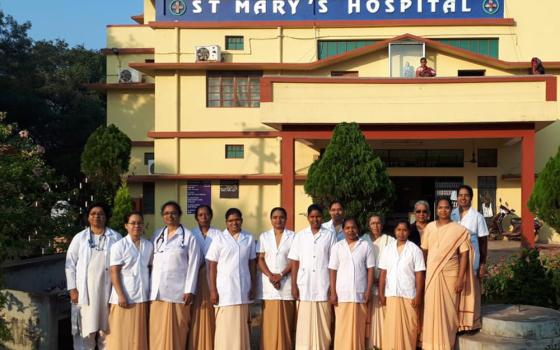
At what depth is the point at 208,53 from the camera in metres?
16.9

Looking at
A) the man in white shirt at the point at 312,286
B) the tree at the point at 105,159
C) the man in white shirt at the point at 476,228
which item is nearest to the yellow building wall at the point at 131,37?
the tree at the point at 105,159

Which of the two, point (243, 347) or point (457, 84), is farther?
point (457, 84)

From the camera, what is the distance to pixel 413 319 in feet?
19.7

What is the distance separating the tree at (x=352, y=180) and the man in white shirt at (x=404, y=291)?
387cm

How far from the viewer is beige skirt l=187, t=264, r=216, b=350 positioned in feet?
20.0

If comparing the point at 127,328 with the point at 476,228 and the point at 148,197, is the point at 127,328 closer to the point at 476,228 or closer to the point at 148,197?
the point at 476,228

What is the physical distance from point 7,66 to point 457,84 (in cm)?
2064

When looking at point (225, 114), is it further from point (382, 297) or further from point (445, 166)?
point (382, 297)

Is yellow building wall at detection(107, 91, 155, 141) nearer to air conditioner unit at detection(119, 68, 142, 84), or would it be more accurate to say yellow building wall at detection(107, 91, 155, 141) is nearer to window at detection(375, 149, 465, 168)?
air conditioner unit at detection(119, 68, 142, 84)

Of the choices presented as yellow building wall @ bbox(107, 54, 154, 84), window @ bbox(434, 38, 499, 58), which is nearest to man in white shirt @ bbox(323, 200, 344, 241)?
window @ bbox(434, 38, 499, 58)

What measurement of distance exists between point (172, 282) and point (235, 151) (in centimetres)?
1147

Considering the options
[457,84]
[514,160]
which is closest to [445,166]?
[514,160]

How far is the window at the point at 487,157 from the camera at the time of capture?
16.9m

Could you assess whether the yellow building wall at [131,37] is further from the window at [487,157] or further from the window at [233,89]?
the window at [487,157]
